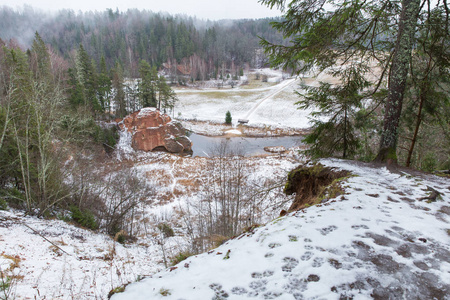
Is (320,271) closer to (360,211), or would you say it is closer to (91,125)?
(360,211)

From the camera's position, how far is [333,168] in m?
4.97

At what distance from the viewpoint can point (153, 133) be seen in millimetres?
27984

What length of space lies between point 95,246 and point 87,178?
242 inches

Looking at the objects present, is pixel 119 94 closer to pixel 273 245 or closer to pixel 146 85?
pixel 146 85

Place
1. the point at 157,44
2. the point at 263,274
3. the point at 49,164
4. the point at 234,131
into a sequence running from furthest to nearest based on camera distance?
the point at 157,44 < the point at 234,131 < the point at 49,164 < the point at 263,274

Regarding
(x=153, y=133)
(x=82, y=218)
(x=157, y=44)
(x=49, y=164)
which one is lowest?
(x=82, y=218)

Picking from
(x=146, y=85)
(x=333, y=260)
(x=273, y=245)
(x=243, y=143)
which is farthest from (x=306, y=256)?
(x=146, y=85)

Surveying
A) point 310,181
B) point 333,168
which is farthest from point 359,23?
point 310,181

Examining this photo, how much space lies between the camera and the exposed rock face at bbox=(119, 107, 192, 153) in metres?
28.0

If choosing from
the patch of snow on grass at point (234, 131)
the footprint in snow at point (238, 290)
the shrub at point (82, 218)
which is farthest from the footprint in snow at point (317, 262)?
the patch of snow on grass at point (234, 131)

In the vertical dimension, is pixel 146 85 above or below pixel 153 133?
above

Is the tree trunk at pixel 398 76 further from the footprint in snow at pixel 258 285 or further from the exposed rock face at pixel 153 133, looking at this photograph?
the exposed rock face at pixel 153 133

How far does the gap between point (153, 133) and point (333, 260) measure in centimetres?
2783

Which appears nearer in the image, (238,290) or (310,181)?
(238,290)
